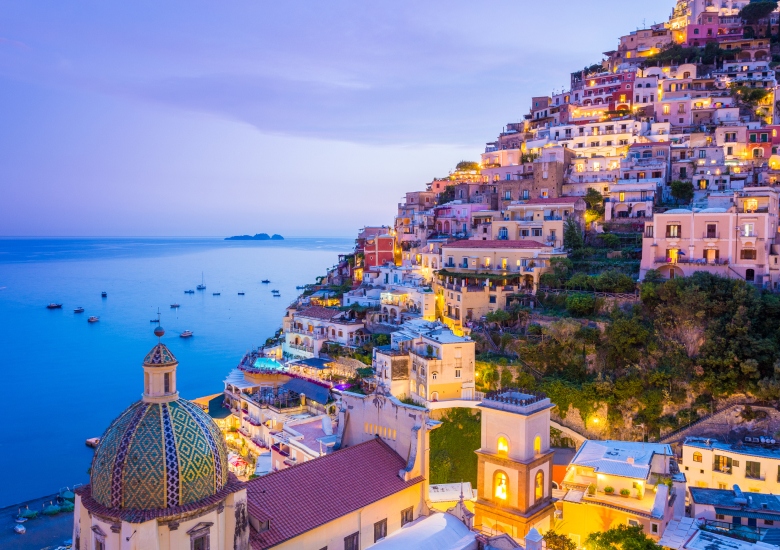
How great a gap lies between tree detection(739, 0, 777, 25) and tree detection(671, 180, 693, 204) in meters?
36.0

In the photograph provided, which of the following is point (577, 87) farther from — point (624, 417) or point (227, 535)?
point (227, 535)

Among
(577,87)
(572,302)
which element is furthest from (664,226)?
(577,87)

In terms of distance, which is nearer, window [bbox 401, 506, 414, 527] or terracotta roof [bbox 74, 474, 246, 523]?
terracotta roof [bbox 74, 474, 246, 523]

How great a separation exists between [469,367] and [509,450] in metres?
13.0

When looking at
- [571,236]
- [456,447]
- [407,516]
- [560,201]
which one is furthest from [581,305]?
[407,516]

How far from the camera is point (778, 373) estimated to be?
27.5 metres

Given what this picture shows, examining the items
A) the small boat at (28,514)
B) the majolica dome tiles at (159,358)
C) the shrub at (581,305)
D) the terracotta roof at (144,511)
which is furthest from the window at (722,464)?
the small boat at (28,514)

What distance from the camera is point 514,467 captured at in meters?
19.3

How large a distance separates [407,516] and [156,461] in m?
7.96

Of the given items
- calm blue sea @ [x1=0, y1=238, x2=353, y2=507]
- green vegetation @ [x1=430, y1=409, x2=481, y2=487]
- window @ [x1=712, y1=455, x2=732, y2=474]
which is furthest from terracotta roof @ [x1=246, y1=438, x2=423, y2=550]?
calm blue sea @ [x1=0, y1=238, x2=353, y2=507]

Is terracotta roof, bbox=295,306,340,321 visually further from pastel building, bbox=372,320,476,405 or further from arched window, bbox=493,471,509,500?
arched window, bbox=493,471,509,500

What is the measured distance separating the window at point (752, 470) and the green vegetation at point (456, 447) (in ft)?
36.3

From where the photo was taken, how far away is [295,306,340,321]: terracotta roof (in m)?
46.2

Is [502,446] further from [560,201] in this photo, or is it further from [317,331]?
[560,201]
